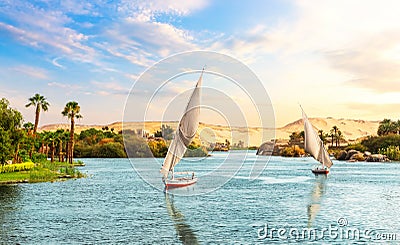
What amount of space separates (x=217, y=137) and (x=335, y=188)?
31.4 meters

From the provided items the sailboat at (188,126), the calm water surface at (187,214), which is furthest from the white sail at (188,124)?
the calm water surface at (187,214)

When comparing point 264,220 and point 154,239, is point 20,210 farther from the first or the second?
point 264,220

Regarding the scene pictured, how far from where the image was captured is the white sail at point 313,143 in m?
77.8

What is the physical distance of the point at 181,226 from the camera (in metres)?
30.2

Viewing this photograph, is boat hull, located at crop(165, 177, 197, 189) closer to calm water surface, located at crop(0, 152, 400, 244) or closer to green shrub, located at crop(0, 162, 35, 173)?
calm water surface, located at crop(0, 152, 400, 244)

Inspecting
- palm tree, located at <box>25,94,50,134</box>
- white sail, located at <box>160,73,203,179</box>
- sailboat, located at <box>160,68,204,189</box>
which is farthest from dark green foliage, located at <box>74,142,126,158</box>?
white sail, located at <box>160,73,203,179</box>

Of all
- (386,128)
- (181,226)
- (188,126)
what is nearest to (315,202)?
(188,126)

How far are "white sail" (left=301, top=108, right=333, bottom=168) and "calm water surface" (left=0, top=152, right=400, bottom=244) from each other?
78.9 ft

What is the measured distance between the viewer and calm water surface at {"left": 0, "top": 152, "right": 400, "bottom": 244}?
26.8 m

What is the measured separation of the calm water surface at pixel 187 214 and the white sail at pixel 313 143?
947 inches

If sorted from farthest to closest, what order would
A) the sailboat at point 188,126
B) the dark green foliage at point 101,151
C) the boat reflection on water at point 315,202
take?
the dark green foliage at point 101,151 < the sailboat at point 188,126 < the boat reflection on water at point 315,202

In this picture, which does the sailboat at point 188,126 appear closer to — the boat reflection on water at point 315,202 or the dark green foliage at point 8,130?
the boat reflection on water at point 315,202

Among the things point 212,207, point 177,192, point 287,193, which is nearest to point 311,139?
point 287,193

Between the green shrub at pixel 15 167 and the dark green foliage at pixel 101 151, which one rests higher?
the dark green foliage at pixel 101 151
